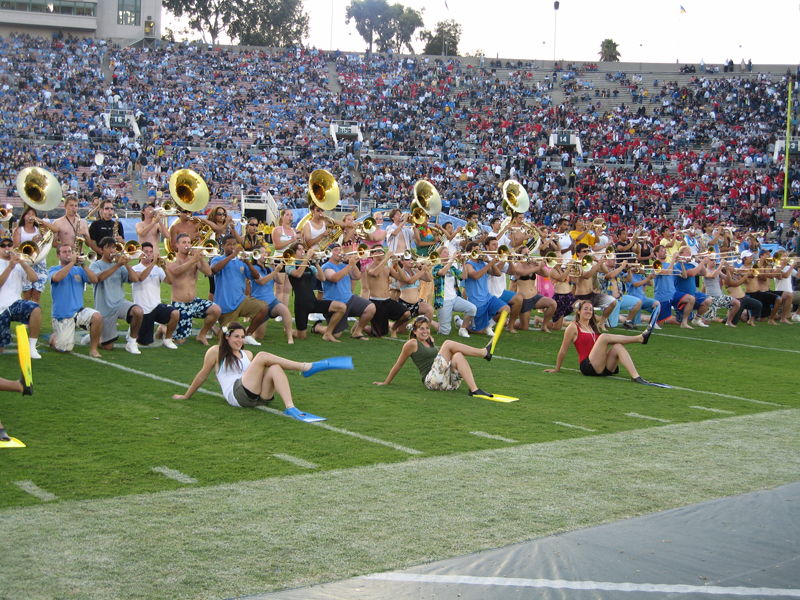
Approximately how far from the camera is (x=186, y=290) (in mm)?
10258

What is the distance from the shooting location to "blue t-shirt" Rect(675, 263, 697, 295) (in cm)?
1472

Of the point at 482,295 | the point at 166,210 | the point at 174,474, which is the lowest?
the point at 174,474

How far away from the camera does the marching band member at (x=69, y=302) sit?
9.20m

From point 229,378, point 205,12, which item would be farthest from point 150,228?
point 205,12

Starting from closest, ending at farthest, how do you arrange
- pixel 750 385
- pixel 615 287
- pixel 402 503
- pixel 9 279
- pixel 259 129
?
pixel 402 503
pixel 9 279
pixel 750 385
pixel 615 287
pixel 259 129

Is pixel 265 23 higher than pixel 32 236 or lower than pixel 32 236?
higher

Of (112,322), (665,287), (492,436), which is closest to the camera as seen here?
(492,436)

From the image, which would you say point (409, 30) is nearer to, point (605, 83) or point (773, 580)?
point (605, 83)

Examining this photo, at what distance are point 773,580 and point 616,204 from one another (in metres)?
32.0

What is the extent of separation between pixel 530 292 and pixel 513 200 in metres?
2.51

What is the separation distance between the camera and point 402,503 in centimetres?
476

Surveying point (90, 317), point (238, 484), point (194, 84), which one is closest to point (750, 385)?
point (238, 484)

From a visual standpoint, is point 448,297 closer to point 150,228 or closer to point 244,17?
point 150,228

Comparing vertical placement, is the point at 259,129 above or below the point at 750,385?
above
